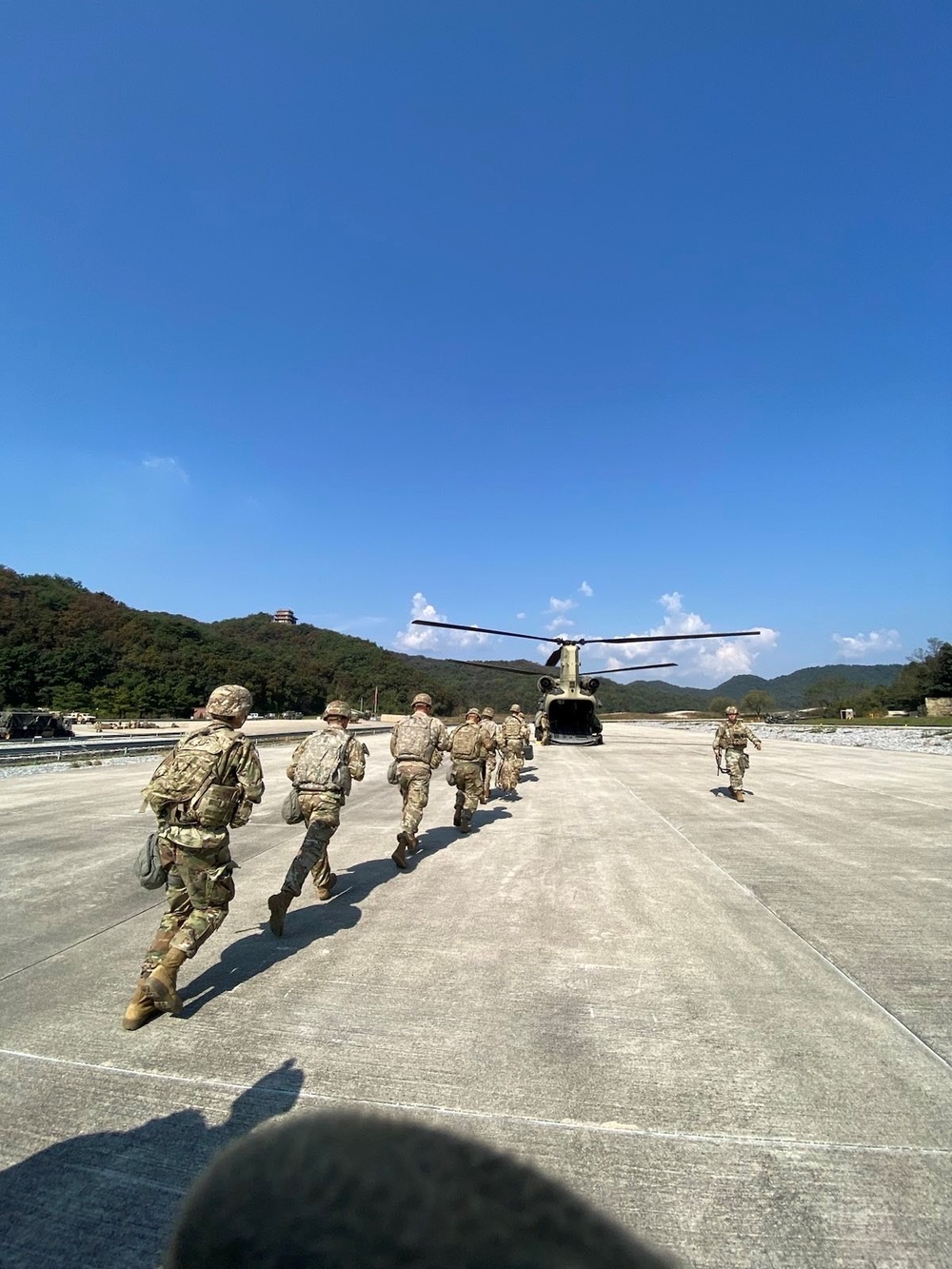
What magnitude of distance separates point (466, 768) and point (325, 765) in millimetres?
3501

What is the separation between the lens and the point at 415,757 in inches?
298

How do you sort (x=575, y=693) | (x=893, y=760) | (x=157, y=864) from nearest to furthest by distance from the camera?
(x=157, y=864) → (x=893, y=760) → (x=575, y=693)

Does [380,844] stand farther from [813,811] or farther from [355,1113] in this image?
[355,1113]

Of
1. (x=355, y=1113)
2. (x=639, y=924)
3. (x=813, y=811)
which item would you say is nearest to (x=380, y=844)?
(x=639, y=924)

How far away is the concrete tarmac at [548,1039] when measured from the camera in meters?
2.45

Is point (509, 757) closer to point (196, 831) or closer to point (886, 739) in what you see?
point (196, 831)

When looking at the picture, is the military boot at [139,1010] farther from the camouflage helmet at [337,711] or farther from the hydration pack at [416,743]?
the hydration pack at [416,743]

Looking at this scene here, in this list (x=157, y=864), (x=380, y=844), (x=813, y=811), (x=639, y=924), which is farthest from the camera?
(x=813, y=811)

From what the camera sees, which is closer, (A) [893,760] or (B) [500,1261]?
(B) [500,1261]

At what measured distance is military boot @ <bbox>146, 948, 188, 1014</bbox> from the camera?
3.71 metres

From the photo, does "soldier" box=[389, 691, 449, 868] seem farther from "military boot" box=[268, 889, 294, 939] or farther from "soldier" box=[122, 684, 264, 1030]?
"soldier" box=[122, 684, 264, 1030]

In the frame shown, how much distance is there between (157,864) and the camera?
4.06m

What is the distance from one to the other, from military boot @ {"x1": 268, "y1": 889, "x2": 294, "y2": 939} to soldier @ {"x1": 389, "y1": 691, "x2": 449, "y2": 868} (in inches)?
87.1

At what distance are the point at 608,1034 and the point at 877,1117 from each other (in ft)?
3.98
